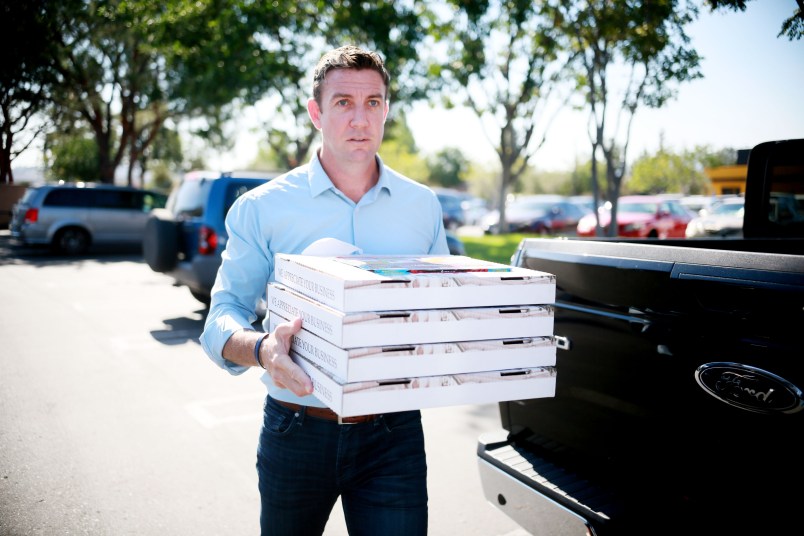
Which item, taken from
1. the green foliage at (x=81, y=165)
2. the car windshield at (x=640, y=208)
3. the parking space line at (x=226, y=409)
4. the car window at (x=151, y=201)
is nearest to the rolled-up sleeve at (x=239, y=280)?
the parking space line at (x=226, y=409)

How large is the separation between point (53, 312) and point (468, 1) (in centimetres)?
1145

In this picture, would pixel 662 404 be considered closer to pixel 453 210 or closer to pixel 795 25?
pixel 795 25

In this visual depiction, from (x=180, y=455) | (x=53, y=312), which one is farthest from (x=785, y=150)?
(x=53, y=312)

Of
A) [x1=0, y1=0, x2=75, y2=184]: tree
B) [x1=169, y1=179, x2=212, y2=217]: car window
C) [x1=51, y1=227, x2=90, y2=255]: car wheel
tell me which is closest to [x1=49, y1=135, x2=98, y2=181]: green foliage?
[x1=0, y1=0, x2=75, y2=184]: tree

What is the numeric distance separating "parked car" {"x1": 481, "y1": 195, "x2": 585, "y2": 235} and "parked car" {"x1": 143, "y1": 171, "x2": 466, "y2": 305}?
15.8 m

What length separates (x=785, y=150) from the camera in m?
3.37

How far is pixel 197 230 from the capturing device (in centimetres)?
808

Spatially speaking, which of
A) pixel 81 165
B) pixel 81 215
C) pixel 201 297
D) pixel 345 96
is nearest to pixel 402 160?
pixel 81 165

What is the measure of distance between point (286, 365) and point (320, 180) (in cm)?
71

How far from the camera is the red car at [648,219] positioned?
16972 mm

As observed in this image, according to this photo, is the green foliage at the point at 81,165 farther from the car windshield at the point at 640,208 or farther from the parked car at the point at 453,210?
the car windshield at the point at 640,208

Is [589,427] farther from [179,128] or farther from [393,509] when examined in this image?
[179,128]

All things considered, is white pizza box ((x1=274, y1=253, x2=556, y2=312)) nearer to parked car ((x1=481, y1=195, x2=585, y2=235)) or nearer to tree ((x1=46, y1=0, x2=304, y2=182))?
tree ((x1=46, y1=0, x2=304, y2=182))

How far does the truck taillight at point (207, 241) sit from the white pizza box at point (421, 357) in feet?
21.9
